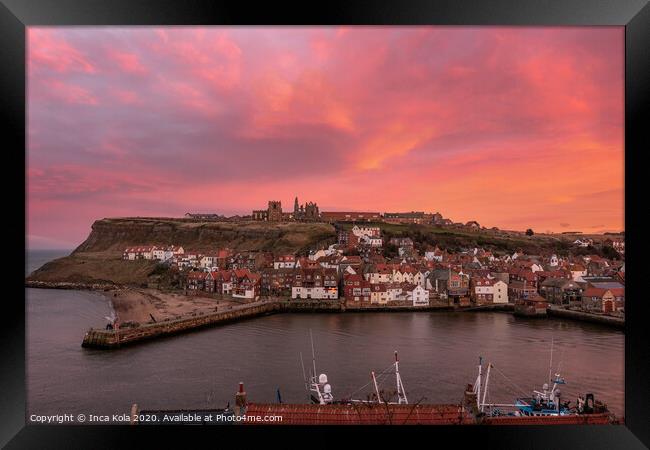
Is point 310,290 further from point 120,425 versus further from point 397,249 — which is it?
point 120,425

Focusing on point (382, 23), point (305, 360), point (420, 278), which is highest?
point (382, 23)

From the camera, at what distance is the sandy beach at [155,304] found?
1103 centimetres

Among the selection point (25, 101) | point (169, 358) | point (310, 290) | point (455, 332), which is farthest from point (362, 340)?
point (25, 101)

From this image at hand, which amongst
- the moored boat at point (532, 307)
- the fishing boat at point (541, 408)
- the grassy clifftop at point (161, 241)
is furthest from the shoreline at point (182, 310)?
the fishing boat at point (541, 408)

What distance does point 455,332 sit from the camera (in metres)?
9.46

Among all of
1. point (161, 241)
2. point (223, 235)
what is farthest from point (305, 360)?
point (161, 241)

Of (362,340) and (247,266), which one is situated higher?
(247,266)

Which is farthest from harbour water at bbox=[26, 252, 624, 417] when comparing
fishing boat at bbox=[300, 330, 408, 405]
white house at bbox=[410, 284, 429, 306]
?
white house at bbox=[410, 284, 429, 306]

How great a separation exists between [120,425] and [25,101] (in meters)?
2.52

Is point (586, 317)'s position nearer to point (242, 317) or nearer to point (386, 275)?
point (386, 275)

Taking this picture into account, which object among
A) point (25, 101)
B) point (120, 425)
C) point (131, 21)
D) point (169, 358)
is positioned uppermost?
point (131, 21)

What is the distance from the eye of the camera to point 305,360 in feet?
23.7

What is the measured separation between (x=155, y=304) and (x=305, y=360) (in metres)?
6.96

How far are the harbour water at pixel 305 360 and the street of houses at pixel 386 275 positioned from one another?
1.09 metres
